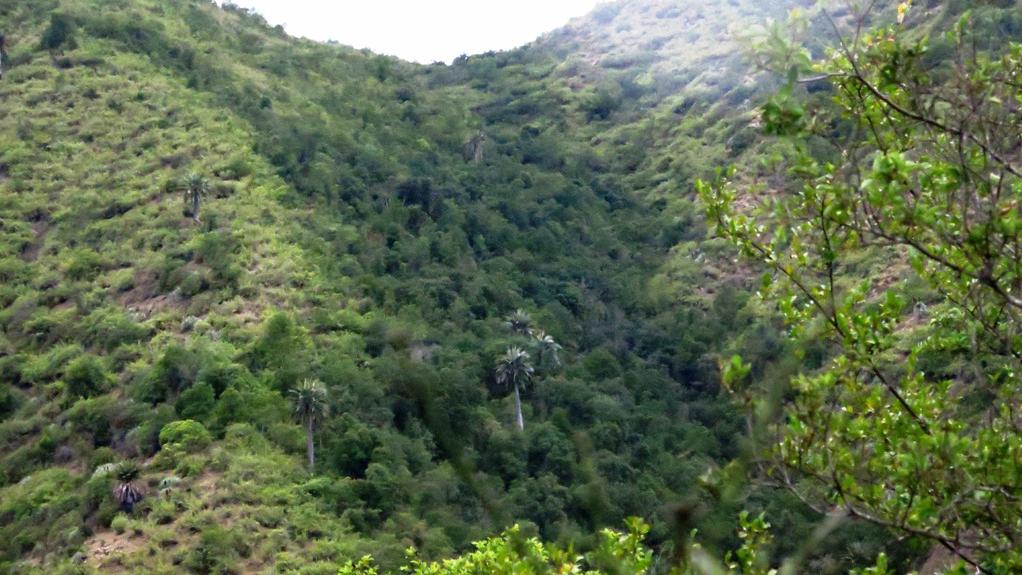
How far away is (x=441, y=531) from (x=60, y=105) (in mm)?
40028

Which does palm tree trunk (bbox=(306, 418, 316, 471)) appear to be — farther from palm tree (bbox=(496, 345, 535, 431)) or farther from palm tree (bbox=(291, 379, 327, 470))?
palm tree (bbox=(496, 345, 535, 431))

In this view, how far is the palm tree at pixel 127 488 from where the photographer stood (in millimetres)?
33531

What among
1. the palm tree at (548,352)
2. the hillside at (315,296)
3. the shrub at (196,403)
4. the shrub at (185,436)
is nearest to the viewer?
the hillside at (315,296)

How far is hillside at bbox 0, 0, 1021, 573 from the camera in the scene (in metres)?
33.4

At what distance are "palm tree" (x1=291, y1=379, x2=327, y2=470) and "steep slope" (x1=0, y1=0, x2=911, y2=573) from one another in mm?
350

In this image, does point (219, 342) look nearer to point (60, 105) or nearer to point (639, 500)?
point (639, 500)

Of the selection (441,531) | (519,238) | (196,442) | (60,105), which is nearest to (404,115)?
(519,238)

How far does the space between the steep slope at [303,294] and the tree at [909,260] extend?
38.1 ft

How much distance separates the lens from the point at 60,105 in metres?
60.4

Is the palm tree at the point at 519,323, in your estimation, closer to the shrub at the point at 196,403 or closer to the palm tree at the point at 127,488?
the shrub at the point at 196,403

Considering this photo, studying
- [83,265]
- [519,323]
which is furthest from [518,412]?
[83,265]

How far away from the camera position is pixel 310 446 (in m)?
37.6

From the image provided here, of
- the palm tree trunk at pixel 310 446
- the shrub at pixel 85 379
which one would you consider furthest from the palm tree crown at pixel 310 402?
the shrub at pixel 85 379

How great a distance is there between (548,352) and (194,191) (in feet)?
56.6
